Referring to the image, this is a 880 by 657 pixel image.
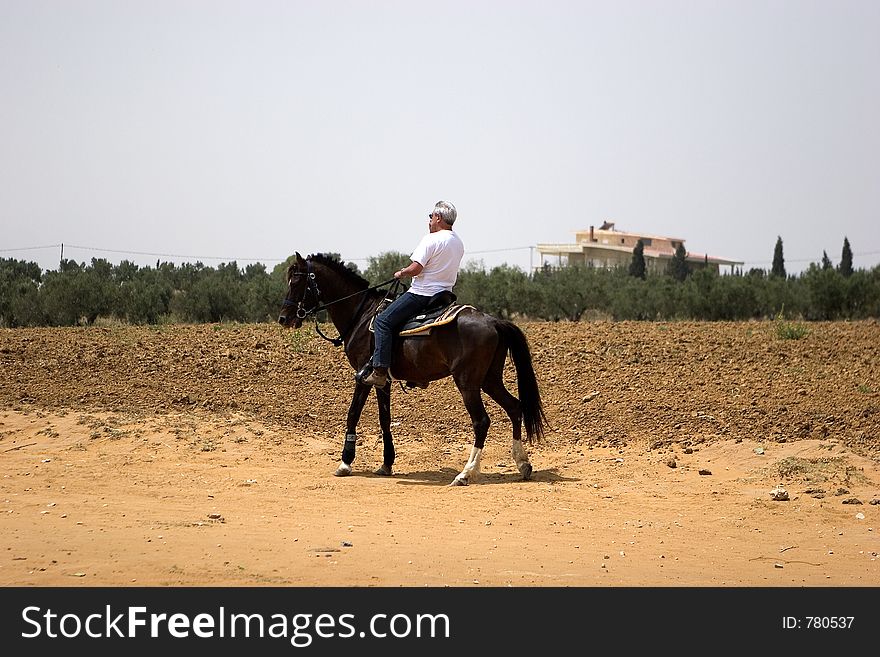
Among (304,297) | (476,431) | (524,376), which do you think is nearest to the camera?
(476,431)

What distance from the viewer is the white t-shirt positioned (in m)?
11.2

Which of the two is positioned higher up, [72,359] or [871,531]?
[72,359]

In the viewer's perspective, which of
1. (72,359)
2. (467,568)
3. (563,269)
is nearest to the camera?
(467,568)

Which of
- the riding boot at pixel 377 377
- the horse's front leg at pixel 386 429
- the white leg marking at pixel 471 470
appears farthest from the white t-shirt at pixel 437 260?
the white leg marking at pixel 471 470

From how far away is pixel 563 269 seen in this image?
110ft

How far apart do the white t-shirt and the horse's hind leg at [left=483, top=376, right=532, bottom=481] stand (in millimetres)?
1211

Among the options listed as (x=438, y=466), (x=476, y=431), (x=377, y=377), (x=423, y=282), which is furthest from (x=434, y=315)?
(x=438, y=466)

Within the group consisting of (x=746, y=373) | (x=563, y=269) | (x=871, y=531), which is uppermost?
(x=563, y=269)

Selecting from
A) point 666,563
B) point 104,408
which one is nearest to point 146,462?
point 104,408

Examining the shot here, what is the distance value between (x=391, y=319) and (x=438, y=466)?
2118 millimetres

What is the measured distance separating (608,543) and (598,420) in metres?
5.69

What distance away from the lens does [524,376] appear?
11.5 m

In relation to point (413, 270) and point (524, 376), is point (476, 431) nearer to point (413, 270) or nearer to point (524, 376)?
point (524, 376)

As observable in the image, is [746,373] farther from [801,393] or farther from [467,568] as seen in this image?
[467,568]
